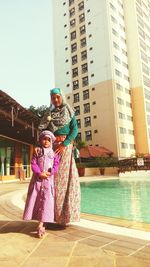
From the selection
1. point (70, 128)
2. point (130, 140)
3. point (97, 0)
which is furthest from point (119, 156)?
point (70, 128)

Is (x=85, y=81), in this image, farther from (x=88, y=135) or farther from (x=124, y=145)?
(x=124, y=145)

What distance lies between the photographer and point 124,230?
114 inches

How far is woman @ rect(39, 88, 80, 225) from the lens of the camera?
313 centimetres

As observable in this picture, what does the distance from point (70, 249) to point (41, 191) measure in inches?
32.0

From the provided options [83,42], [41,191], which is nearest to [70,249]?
[41,191]

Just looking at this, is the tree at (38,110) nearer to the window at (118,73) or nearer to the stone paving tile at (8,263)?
the window at (118,73)

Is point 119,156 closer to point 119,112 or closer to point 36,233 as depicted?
point 119,112

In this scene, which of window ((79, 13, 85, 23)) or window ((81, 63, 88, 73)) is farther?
window ((79, 13, 85, 23))

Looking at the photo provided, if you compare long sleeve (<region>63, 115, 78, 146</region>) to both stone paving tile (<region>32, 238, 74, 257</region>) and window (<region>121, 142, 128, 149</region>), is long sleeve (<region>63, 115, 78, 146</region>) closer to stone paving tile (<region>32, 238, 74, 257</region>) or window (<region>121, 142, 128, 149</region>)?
stone paving tile (<region>32, 238, 74, 257</region>)

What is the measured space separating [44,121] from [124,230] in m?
1.67

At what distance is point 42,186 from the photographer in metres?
2.96

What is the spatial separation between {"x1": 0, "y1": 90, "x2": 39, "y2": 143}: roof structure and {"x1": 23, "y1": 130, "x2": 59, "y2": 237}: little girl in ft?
35.1

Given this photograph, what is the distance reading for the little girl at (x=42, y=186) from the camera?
283cm

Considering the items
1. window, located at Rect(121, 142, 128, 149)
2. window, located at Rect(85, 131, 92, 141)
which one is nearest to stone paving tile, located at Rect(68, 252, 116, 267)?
window, located at Rect(121, 142, 128, 149)
